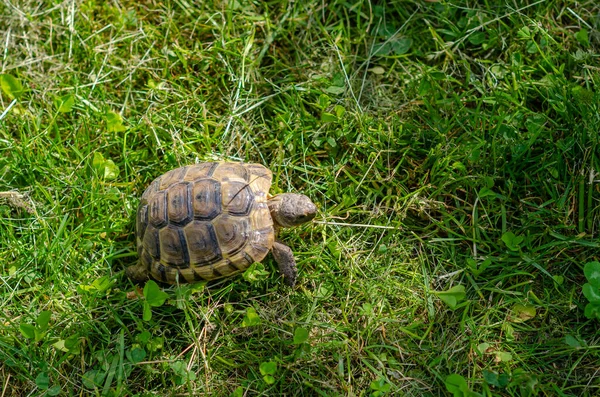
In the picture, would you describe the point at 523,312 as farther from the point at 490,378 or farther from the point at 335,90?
the point at 335,90

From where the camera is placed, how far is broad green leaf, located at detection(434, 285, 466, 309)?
3.05m

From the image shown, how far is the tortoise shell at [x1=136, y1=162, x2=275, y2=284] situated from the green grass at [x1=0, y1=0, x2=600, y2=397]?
0.49 feet

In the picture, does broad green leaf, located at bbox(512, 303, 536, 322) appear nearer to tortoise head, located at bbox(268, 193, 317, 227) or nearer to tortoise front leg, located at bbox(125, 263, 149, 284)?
tortoise head, located at bbox(268, 193, 317, 227)

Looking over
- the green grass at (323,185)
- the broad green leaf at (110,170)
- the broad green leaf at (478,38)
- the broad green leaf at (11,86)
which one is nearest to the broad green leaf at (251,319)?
the green grass at (323,185)

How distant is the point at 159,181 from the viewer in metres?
3.20

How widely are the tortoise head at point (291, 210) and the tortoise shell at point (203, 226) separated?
0.05 metres

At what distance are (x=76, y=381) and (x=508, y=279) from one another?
7.55 ft

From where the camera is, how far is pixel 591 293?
2967 mm

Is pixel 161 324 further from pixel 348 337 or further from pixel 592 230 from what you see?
pixel 592 230

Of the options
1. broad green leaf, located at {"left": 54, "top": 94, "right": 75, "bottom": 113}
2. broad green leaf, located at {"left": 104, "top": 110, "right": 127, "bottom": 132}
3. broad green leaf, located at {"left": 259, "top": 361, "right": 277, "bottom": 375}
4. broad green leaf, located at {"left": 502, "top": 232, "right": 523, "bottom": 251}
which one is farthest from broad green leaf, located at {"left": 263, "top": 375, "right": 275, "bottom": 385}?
broad green leaf, located at {"left": 54, "top": 94, "right": 75, "bottom": 113}

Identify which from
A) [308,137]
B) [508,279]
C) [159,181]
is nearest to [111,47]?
[159,181]

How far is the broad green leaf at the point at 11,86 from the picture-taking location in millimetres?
3582

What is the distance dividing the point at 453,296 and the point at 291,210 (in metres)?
0.93

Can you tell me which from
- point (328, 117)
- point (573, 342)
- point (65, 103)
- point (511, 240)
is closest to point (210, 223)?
point (328, 117)
